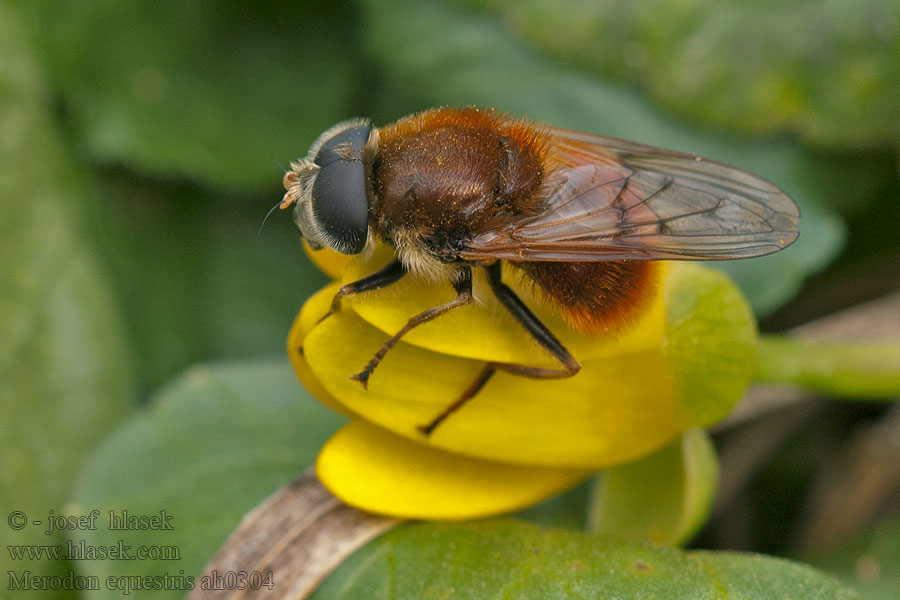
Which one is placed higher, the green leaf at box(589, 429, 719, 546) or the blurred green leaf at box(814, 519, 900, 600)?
the green leaf at box(589, 429, 719, 546)

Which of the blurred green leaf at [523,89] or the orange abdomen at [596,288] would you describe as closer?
the orange abdomen at [596,288]

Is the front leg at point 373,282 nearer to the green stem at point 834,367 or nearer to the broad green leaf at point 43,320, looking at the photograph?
the green stem at point 834,367

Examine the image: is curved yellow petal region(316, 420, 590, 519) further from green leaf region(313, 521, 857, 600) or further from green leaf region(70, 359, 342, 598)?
green leaf region(70, 359, 342, 598)

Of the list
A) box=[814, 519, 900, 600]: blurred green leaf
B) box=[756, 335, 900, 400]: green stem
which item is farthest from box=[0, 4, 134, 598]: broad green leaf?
box=[814, 519, 900, 600]: blurred green leaf

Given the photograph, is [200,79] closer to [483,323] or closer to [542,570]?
[483,323]

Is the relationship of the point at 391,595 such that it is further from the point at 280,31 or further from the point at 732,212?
the point at 280,31

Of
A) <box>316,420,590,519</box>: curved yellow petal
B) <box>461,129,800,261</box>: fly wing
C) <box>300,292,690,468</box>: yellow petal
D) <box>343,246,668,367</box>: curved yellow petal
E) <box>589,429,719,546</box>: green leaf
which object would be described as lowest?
<box>589,429,719,546</box>: green leaf

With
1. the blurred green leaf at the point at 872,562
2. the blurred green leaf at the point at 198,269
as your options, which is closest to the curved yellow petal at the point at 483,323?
the blurred green leaf at the point at 872,562
